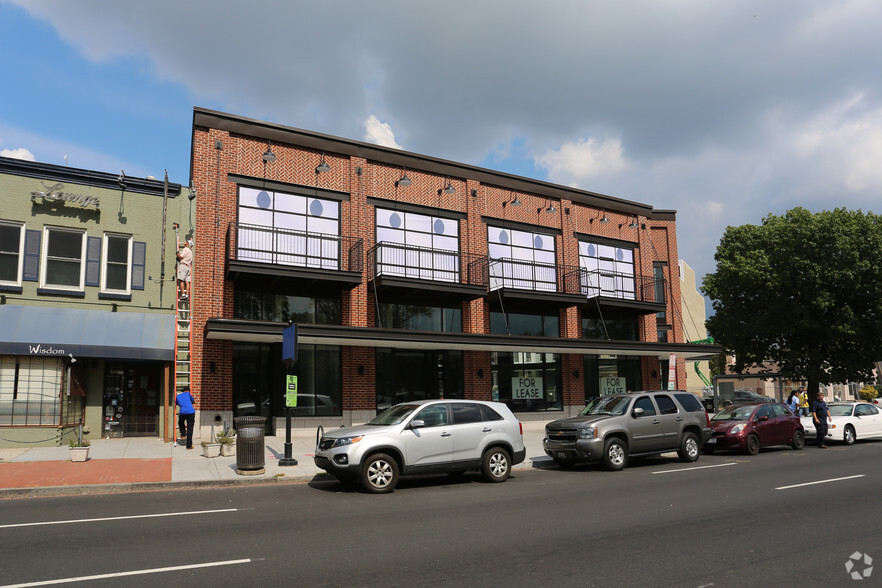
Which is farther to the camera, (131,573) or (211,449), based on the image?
(211,449)

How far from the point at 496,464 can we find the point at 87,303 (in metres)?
12.7

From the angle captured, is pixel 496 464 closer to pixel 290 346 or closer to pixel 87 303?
pixel 290 346

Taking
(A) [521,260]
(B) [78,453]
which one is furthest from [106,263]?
(A) [521,260]

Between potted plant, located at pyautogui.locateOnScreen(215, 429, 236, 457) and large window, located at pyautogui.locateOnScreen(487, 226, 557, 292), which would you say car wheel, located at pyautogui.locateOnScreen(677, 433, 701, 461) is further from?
potted plant, located at pyautogui.locateOnScreen(215, 429, 236, 457)

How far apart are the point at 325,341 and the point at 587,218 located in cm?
1413

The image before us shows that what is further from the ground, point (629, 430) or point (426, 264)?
point (426, 264)

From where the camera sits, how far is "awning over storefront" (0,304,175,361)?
51.9ft

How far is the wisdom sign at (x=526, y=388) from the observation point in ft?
78.9

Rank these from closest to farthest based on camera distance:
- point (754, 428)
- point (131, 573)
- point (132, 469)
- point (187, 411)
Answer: point (131, 573)
point (132, 469)
point (187, 411)
point (754, 428)

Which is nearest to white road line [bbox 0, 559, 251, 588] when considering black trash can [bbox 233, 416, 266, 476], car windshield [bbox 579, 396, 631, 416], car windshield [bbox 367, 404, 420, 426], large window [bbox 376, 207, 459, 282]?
car windshield [bbox 367, 404, 420, 426]

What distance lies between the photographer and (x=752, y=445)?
A: 16781 millimetres

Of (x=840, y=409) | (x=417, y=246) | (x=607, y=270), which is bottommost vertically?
(x=840, y=409)

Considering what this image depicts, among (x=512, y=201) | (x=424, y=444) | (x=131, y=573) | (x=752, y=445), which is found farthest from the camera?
(x=512, y=201)

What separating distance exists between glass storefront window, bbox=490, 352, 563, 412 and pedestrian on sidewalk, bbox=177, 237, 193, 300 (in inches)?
441
